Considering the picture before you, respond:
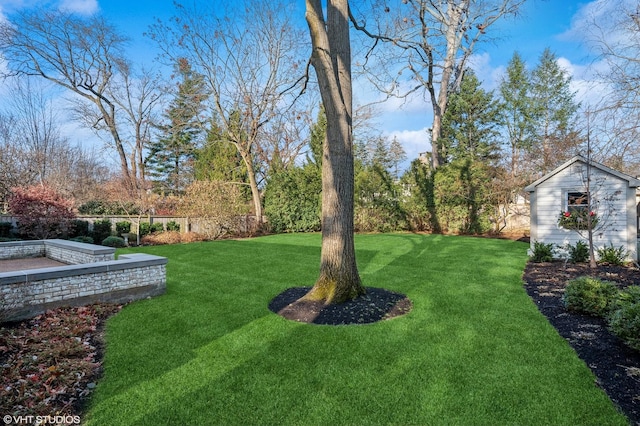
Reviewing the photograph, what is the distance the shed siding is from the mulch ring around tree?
6003 millimetres

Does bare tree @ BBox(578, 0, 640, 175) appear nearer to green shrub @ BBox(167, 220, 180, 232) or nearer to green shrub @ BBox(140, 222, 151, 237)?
green shrub @ BBox(167, 220, 180, 232)

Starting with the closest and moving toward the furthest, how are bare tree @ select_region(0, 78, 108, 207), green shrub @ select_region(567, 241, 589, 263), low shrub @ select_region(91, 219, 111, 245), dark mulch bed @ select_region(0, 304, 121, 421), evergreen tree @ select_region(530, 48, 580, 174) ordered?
dark mulch bed @ select_region(0, 304, 121, 421) < green shrub @ select_region(567, 241, 589, 263) < low shrub @ select_region(91, 219, 111, 245) < bare tree @ select_region(0, 78, 108, 207) < evergreen tree @ select_region(530, 48, 580, 174)

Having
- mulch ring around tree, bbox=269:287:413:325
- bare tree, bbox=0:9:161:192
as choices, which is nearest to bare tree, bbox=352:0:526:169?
mulch ring around tree, bbox=269:287:413:325

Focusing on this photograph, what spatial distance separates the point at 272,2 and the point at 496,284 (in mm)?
15410

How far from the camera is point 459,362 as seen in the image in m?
3.07

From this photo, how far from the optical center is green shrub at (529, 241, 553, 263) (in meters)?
8.37

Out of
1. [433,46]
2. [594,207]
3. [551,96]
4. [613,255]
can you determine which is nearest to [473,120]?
[551,96]

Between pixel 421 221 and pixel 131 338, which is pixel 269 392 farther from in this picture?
pixel 421 221

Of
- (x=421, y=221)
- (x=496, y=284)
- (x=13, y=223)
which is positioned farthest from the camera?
(x=421, y=221)

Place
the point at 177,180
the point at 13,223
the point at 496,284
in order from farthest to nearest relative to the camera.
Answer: the point at 177,180 < the point at 13,223 < the point at 496,284

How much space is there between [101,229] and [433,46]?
16940 mm

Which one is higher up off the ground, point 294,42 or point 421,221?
point 294,42

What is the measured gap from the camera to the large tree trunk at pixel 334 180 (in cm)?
469

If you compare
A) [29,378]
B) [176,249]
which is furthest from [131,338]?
[176,249]
